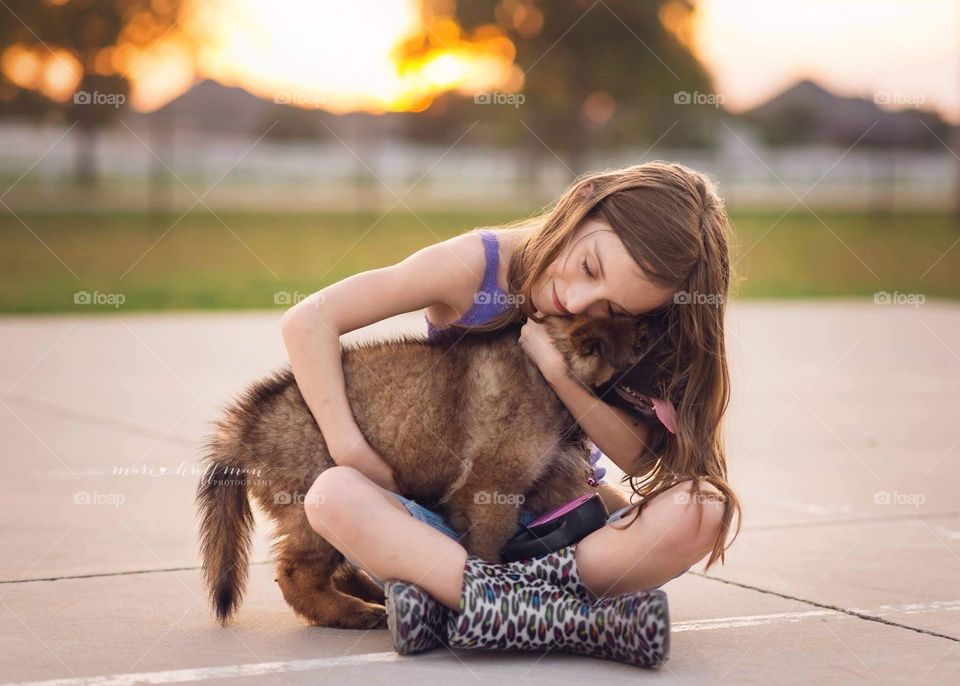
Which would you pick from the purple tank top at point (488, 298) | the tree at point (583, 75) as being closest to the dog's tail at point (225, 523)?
the purple tank top at point (488, 298)

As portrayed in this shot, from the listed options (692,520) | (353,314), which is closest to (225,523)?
(353,314)

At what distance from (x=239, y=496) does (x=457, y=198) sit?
2947cm

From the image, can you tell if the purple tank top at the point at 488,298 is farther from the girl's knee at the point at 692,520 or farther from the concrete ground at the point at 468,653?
the concrete ground at the point at 468,653

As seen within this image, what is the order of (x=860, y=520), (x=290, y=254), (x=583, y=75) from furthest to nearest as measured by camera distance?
1. (x=583, y=75)
2. (x=290, y=254)
3. (x=860, y=520)

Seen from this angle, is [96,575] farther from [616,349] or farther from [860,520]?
[860,520]

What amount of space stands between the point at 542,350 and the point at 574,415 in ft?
0.71

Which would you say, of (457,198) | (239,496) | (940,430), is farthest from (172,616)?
(457,198)

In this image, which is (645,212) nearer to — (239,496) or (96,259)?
(239,496)

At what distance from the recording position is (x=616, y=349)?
11.5 ft

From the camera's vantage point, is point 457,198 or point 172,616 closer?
A: point 172,616

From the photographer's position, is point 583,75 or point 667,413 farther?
point 583,75

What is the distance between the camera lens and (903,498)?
16.9ft

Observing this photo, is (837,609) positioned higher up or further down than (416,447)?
further down

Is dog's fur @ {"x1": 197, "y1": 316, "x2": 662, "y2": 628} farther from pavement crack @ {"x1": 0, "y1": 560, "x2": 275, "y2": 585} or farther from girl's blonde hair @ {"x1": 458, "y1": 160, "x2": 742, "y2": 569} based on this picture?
pavement crack @ {"x1": 0, "y1": 560, "x2": 275, "y2": 585}
